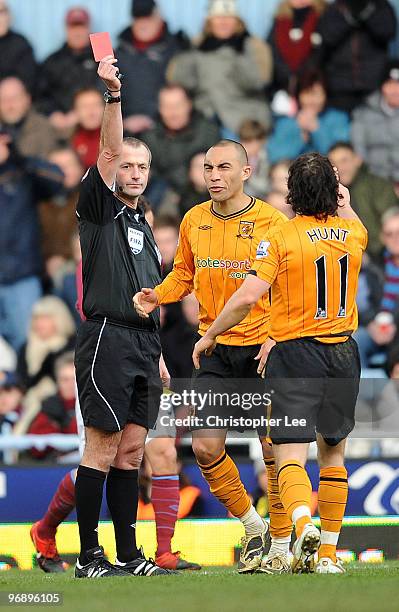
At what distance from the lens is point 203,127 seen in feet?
41.5

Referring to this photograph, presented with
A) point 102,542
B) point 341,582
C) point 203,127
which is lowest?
point 102,542

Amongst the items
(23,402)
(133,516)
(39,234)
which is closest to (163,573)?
(133,516)

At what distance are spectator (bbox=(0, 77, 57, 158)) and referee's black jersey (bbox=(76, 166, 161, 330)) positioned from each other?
5962 mm

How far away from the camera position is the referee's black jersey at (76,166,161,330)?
23.2 feet

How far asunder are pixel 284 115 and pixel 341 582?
767 centimetres

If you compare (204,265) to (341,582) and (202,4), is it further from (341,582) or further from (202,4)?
(202,4)

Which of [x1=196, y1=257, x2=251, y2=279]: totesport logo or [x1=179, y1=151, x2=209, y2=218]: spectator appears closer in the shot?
[x1=196, y1=257, x2=251, y2=279]: totesport logo

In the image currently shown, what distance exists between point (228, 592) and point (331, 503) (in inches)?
50.4

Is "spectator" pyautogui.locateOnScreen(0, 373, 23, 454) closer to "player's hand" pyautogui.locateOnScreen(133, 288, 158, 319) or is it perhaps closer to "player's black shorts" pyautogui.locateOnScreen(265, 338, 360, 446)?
"player's hand" pyautogui.locateOnScreen(133, 288, 158, 319)

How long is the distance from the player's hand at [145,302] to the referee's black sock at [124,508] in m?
0.84

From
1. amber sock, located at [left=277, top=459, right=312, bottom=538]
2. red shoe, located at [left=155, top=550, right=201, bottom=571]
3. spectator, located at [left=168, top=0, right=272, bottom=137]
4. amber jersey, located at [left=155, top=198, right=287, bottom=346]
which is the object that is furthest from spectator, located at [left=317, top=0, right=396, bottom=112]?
amber sock, located at [left=277, top=459, right=312, bottom=538]

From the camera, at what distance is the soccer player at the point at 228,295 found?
7512mm

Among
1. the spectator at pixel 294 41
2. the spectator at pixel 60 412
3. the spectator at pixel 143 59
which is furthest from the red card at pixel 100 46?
the spectator at pixel 294 41

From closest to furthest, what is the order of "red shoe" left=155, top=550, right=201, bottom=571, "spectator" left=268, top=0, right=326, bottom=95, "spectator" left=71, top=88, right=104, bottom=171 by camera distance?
1. "red shoe" left=155, top=550, right=201, bottom=571
2. "spectator" left=71, top=88, right=104, bottom=171
3. "spectator" left=268, top=0, right=326, bottom=95
